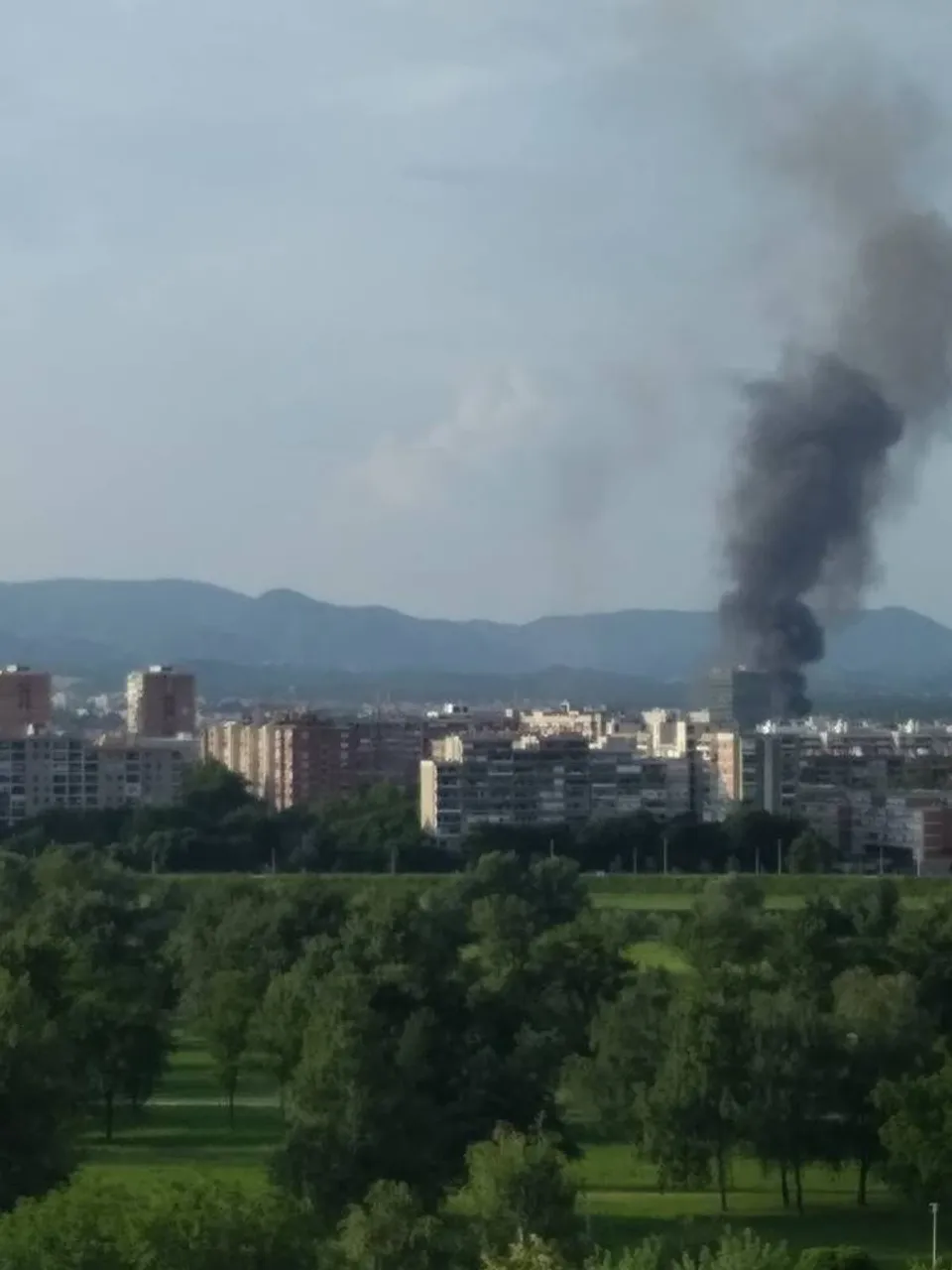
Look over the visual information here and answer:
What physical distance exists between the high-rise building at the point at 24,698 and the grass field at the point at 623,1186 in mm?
57956

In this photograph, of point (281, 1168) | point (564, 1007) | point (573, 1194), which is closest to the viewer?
point (573, 1194)

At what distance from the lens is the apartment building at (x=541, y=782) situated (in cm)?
4959

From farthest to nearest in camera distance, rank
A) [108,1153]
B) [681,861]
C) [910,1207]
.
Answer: [681,861], [108,1153], [910,1207]

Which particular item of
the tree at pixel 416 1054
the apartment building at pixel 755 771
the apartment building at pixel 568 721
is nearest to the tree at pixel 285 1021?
the tree at pixel 416 1054

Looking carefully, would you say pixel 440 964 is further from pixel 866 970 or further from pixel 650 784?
pixel 650 784

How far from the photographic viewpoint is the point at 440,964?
16766 mm

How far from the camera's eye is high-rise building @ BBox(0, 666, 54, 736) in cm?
7631

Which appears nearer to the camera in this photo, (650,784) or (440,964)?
(440,964)

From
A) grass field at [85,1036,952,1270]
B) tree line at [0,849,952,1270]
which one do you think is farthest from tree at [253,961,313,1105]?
grass field at [85,1036,952,1270]

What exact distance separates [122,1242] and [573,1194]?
306 centimetres

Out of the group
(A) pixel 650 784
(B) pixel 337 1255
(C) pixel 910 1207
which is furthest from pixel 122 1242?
(A) pixel 650 784

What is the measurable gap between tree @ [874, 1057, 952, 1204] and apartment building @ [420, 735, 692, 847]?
3364 centimetres

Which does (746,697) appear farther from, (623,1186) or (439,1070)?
(439,1070)

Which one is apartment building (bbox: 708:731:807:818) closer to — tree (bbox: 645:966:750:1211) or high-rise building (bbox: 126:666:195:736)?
high-rise building (bbox: 126:666:195:736)
